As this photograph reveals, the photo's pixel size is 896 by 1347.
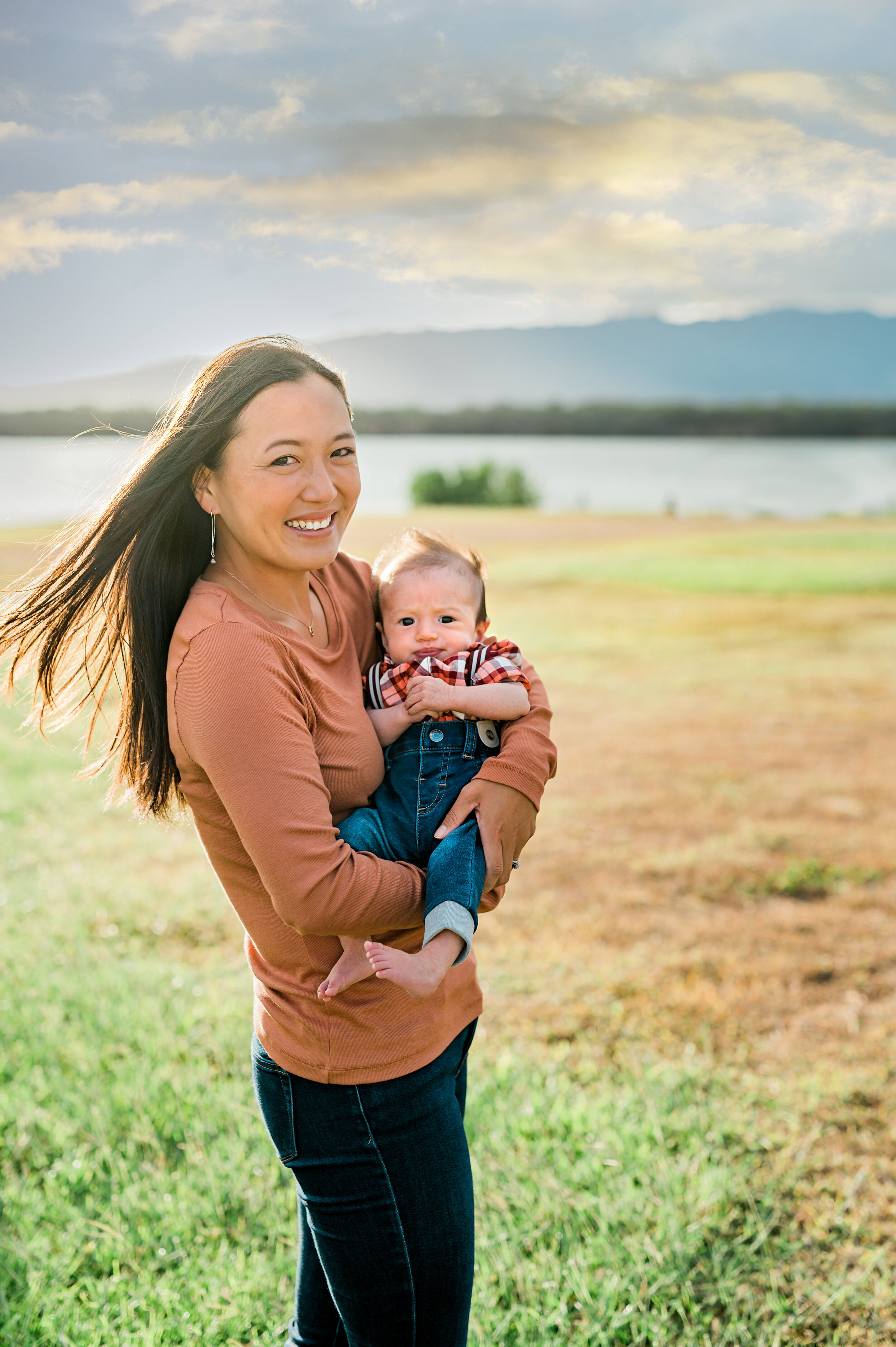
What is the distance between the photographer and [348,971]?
1585 millimetres

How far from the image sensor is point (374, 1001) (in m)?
1.66

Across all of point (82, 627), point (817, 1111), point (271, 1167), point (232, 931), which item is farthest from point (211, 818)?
point (232, 931)

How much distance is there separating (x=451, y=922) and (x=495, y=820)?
22 centimetres

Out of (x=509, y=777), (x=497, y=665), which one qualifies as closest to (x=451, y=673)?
(x=497, y=665)

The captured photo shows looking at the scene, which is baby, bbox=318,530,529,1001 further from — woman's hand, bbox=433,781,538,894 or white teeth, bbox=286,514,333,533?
white teeth, bbox=286,514,333,533

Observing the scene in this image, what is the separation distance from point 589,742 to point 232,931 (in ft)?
14.1

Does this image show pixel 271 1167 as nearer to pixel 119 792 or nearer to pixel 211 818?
pixel 119 792

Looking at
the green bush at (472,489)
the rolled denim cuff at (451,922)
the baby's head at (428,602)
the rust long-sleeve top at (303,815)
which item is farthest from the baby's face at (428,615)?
the green bush at (472,489)

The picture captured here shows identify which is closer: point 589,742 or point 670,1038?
point 670,1038

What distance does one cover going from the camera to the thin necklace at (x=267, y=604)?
1.73 meters

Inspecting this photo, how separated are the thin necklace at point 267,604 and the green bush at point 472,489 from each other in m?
38.3

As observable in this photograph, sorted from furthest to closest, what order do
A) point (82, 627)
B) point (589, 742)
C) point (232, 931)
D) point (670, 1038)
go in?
point (589, 742), point (232, 931), point (670, 1038), point (82, 627)

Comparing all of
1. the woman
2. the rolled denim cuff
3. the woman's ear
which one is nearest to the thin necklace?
the woman

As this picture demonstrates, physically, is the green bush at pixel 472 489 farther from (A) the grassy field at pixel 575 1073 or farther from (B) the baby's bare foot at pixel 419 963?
(B) the baby's bare foot at pixel 419 963
